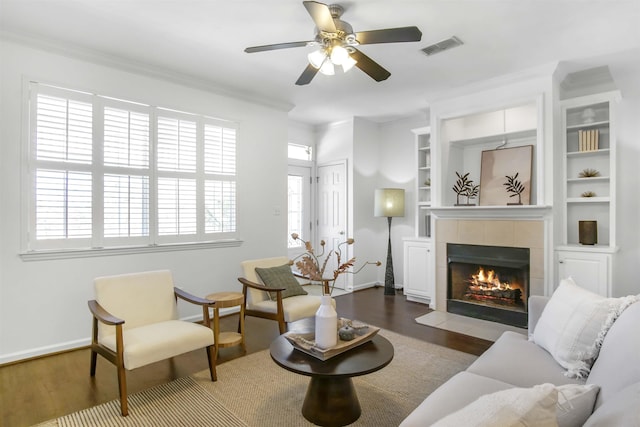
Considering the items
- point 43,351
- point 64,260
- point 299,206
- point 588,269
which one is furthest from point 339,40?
point 299,206

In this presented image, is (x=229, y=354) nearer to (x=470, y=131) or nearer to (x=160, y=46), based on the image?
(x=160, y=46)

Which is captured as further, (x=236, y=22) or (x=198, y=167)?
(x=198, y=167)

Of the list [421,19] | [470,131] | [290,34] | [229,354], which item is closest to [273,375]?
[229,354]

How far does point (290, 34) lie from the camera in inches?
118

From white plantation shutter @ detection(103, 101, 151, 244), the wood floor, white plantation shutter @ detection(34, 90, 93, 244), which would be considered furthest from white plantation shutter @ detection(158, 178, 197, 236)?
the wood floor

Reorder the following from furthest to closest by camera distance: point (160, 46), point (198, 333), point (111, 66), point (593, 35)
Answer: point (111, 66) → point (160, 46) → point (593, 35) → point (198, 333)

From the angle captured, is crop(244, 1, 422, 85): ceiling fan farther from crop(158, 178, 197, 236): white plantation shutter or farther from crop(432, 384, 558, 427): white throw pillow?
crop(432, 384, 558, 427): white throw pillow

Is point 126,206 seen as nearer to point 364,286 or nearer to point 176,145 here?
point 176,145

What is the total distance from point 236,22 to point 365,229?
3.85 m

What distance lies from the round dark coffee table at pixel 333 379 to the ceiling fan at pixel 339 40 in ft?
6.64

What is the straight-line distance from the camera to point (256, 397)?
2377 mm

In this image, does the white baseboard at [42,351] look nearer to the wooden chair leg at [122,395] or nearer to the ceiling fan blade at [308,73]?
the wooden chair leg at [122,395]

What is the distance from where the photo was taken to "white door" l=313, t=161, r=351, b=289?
585 centimetres

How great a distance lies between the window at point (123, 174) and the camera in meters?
3.12
